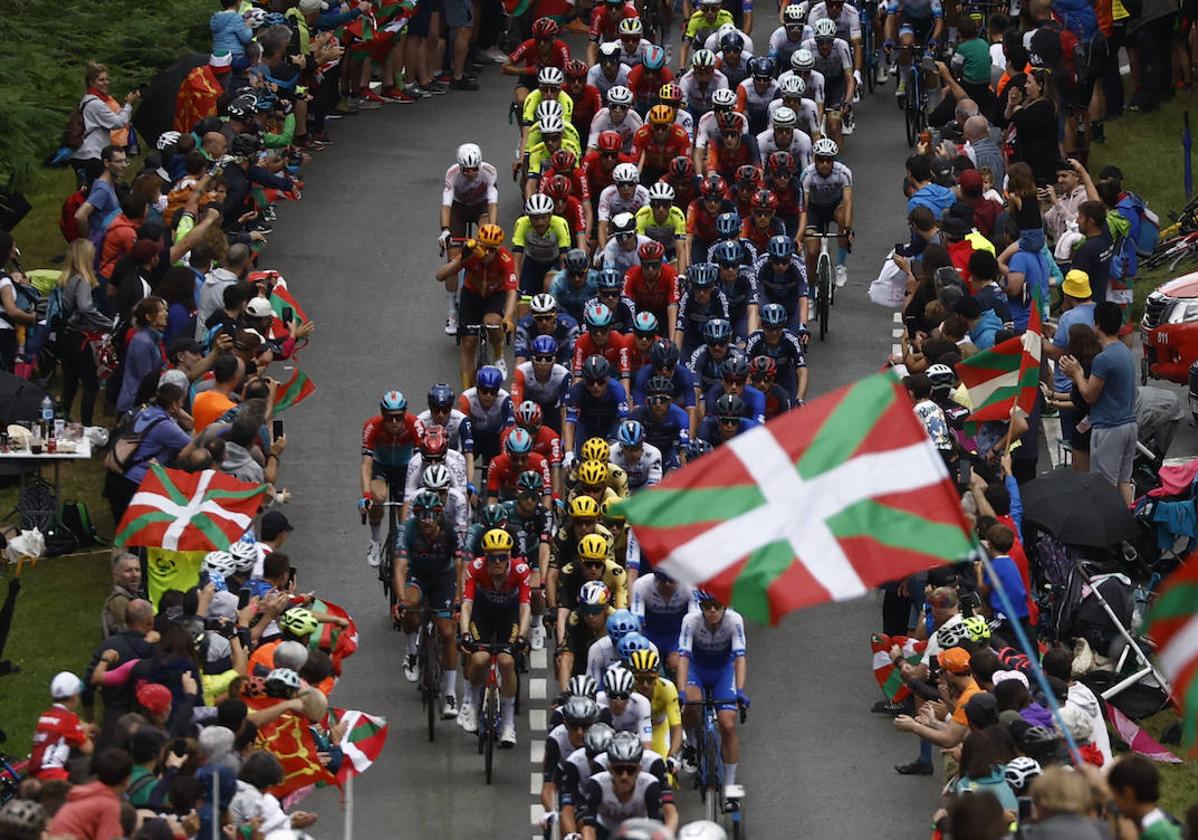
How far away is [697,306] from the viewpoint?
96.3 feet

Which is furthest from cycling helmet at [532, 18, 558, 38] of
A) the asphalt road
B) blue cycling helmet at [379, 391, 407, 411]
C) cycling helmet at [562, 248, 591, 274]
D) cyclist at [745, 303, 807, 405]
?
blue cycling helmet at [379, 391, 407, 411]

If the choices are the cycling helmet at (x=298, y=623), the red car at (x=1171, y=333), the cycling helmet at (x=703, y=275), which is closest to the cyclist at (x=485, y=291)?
the cycling helmet at (x=703, y=275)

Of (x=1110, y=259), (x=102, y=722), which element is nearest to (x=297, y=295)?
(x=1110, y=259)

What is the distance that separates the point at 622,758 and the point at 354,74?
64.3ft

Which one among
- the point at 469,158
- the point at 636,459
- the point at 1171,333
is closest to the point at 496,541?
the point at 636,459

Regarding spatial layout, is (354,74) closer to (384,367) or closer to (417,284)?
(417,284)

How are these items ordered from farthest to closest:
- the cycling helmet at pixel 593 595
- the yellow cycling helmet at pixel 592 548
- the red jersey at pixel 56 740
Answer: the yellow cycling helmet at pixel 592 548
the cycling helmet at pixel 593 595
the red jersey at pixel 56 740

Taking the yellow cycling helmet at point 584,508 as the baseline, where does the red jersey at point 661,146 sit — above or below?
above

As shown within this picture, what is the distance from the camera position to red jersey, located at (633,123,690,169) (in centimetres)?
3259

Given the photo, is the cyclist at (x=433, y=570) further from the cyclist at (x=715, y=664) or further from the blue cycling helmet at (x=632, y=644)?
the blue cycling helmet at (x=632, y=644)

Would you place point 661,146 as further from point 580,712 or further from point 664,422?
point 580,712

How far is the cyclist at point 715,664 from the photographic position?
A: 2358cm

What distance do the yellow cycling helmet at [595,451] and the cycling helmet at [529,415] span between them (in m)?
0.78

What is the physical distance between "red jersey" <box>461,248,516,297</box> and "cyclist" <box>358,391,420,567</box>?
308 cm
